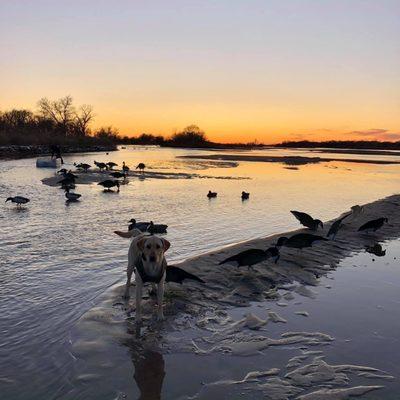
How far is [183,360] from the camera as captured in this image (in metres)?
4.66

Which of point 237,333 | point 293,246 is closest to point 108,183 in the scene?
point 293,246

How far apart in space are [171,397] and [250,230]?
853 cm

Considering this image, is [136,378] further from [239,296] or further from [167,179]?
[167,179]

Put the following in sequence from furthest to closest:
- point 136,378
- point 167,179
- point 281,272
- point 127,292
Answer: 1. point 167,179
2. point 281,272
3. point 127,292
4. point 136,378

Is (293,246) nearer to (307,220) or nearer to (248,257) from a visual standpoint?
(248,257)

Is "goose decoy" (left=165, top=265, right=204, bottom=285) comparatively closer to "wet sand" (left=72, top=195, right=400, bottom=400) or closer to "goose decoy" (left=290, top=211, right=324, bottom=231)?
"wet sand" (left=72, top=195, right=400, bottom=400)

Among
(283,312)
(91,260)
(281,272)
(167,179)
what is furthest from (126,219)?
(167,179)

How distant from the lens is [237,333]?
17.5ft

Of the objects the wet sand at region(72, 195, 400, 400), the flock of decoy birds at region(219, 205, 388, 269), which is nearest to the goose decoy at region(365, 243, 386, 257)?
the flock of decoy birds at region(219, 205, 388, 269)

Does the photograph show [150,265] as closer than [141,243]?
Yes

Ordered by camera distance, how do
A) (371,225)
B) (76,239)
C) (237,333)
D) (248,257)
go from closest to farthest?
(237,333), (248,257), (76,239), (371,225)

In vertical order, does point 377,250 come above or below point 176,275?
below

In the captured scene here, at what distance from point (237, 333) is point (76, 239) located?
6.16 metres

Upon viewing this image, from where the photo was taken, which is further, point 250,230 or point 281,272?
point 250,230
